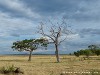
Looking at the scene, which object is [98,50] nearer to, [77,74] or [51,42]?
[51,42]

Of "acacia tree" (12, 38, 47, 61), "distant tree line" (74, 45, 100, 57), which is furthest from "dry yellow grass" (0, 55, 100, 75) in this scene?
"distant tree line" (74, 45, 100, 57)

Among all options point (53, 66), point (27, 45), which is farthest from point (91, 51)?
point (53, 66)

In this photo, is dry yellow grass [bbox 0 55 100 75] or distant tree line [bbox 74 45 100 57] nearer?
dry yellow grass [bbox 0 55 100 75]

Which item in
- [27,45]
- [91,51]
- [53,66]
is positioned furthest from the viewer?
[91,51]

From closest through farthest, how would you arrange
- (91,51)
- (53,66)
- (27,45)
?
(53,66)
(27,45)
(91,51)

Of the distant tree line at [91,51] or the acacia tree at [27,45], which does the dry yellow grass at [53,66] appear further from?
the distant tree line at [91,51]

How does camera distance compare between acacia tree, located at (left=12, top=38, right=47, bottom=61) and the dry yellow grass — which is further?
acacia tree, located at (left=12, top=38, right=47, bottom=61)

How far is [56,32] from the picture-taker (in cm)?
5662

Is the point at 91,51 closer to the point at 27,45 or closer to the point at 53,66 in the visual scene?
the point at 27,45

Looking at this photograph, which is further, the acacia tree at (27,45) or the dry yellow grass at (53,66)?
the acacia tree at (27,45)


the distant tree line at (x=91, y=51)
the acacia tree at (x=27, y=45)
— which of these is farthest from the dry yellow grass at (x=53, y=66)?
the distant tree line at (x=91, y=51)

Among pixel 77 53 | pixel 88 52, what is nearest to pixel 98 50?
pixel 88 52

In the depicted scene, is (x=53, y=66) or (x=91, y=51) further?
(x=91, y=51)

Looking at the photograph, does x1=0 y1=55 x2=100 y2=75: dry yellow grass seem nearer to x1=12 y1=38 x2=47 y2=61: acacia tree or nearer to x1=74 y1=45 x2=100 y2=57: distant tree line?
x1=12 y1=38 x2=47 y2=61: acacia tree
